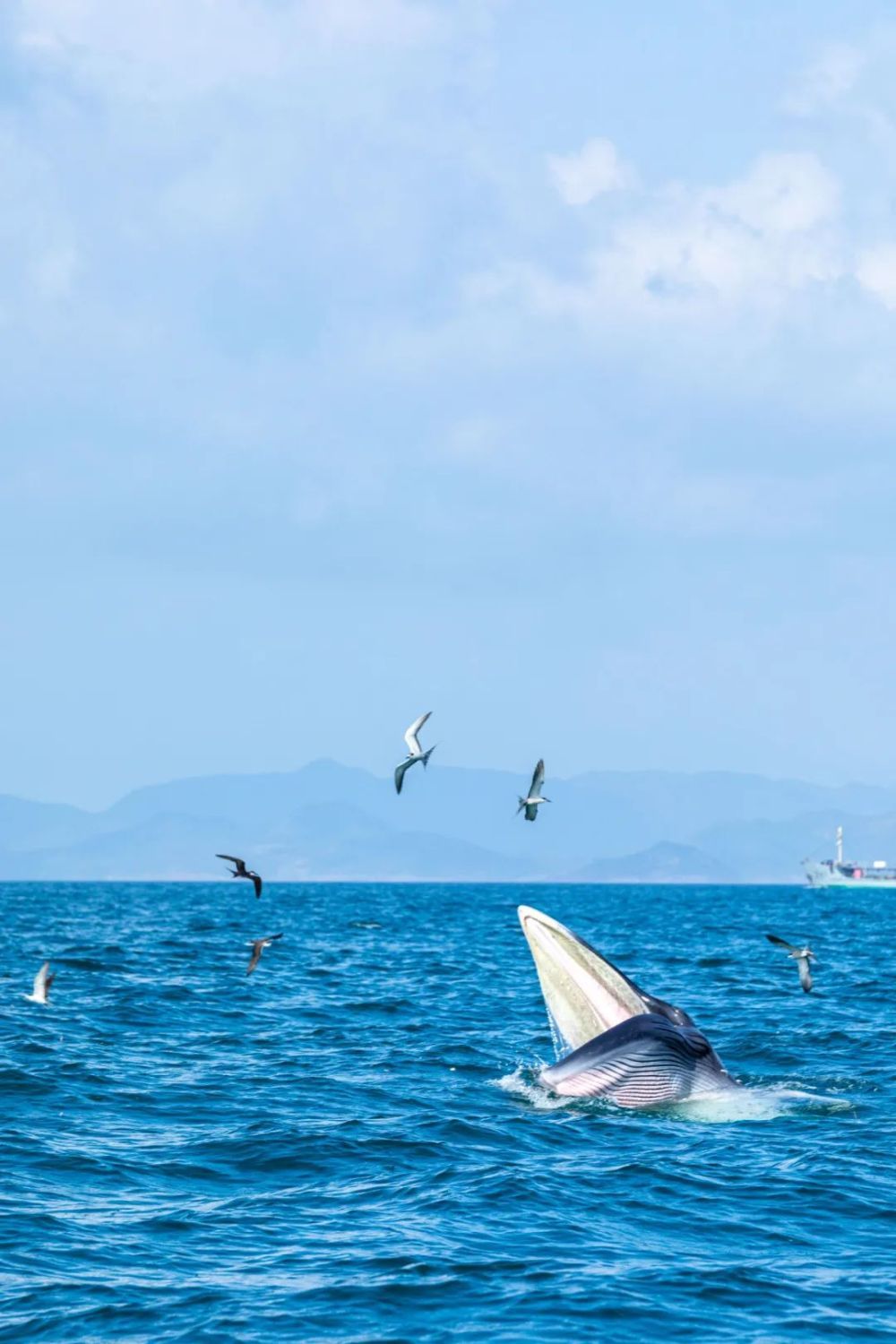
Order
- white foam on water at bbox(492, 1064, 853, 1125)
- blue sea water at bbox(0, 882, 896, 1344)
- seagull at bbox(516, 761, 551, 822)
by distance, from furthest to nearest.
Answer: seagull at bbox(516, 761, 551, 822) < white foam on water at bbox(492, 1064, 853, 1125) < blue sea water at bbox(0, 882, 896, 1344)

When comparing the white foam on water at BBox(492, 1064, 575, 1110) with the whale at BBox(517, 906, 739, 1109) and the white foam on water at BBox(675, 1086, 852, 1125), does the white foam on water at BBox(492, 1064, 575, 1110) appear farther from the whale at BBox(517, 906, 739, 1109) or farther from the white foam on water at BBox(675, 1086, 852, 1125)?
the white foam on water at BBox(675, 1086, 852, 1125)

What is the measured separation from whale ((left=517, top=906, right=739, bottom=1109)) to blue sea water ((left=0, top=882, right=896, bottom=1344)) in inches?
28.1

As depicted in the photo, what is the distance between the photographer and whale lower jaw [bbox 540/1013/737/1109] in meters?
18.5

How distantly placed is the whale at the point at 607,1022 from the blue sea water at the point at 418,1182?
71 centimetres

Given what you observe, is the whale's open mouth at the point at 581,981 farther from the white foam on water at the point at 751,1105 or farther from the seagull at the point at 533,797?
the seagull at the point at 533,797

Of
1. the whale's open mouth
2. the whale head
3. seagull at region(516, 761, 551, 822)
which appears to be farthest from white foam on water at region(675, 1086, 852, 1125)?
seagull at region(516, 761, 551, 822)

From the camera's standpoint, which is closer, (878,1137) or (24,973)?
(878,1137)

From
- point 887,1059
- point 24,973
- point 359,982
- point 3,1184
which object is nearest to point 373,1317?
point 3,1184

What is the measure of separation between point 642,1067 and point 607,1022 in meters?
0.65

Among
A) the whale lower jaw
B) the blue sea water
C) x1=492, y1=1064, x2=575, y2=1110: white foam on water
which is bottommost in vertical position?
the blue sea water

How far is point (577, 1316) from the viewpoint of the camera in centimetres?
1259

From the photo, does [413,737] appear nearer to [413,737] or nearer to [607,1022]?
[413,737]

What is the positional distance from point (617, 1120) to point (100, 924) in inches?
2394

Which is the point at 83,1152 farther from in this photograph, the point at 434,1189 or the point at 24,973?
the point at 24,973
